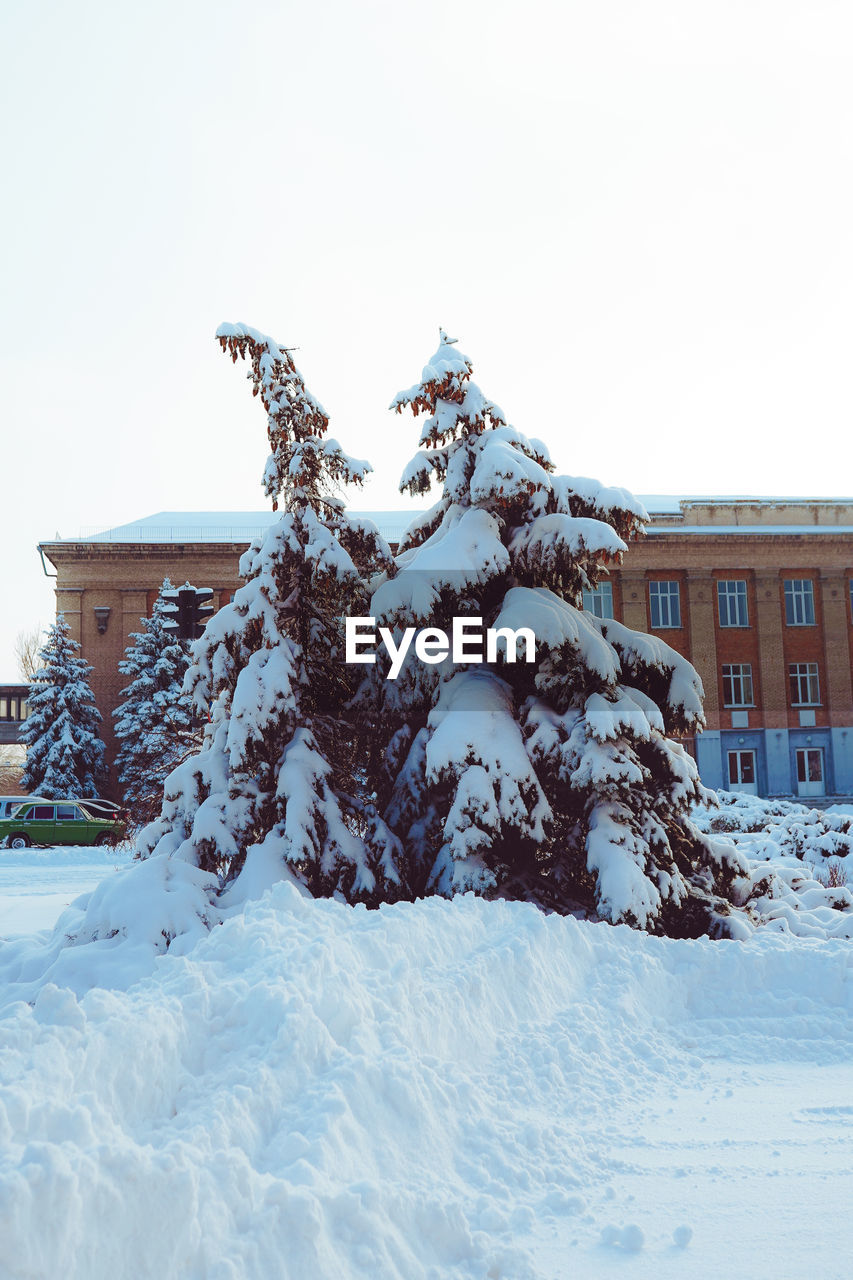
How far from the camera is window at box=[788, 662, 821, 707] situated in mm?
45000

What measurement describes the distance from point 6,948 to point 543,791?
16.4 ft

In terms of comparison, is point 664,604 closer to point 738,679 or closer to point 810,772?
point 738,679

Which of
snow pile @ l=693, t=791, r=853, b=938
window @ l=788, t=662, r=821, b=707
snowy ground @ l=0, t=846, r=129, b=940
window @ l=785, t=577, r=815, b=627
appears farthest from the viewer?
window @ l=785, t=577, r=815, b=627

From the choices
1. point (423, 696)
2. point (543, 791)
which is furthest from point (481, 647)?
point (543, 791)

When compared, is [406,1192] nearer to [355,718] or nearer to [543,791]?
[543,791]

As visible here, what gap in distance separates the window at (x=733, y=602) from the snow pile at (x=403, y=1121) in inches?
1555

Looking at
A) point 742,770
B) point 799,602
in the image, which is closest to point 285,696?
point 742,770

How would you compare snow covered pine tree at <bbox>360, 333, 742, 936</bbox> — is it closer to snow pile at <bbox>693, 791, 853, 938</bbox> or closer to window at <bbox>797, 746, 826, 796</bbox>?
snow pile at <bbox>693, 791, 853, 938</bbox>

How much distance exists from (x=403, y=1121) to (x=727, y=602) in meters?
43.0

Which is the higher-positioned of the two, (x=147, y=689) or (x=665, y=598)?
(x=665, y=598)

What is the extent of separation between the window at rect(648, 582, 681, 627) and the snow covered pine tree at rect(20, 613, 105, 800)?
22.7 meters

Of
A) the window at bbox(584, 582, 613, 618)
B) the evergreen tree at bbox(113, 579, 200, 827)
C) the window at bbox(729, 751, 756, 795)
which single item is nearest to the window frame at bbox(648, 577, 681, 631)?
the window at bbox(584, 582, 613, 618)

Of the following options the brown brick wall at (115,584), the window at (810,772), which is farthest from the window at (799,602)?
the brown brick wall at (115,584)

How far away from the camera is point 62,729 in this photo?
1460 inches
